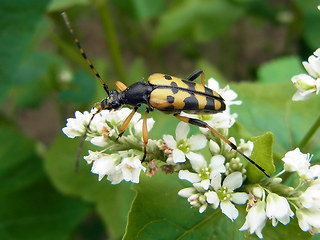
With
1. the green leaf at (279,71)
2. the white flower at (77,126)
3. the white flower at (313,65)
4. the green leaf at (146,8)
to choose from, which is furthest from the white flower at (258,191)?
the green leaf at (146,8)

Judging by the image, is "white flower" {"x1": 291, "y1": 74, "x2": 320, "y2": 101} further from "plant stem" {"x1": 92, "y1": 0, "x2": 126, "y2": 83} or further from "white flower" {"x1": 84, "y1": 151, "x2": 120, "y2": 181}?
"plant stem" {"x1": 92, "y1": 0, "x2": 126, "y2": 83}

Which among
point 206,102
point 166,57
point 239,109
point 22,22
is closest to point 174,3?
point 166,57

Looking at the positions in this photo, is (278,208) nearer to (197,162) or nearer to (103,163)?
(197,162)

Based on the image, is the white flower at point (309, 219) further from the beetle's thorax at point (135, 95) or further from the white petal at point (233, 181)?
the beetle's thorax at point (135, 95)

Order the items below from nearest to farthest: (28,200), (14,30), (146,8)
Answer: (14,30), (28,200), (146,8)

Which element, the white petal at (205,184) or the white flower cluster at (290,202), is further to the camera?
the white petal at (205,184)

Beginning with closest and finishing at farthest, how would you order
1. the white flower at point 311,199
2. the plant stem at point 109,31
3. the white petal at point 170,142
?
the white flower at point 311,199, the white petal at point 170,142, the plant stem at point 109,31

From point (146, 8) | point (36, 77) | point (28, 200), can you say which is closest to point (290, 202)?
point (28, 200)
